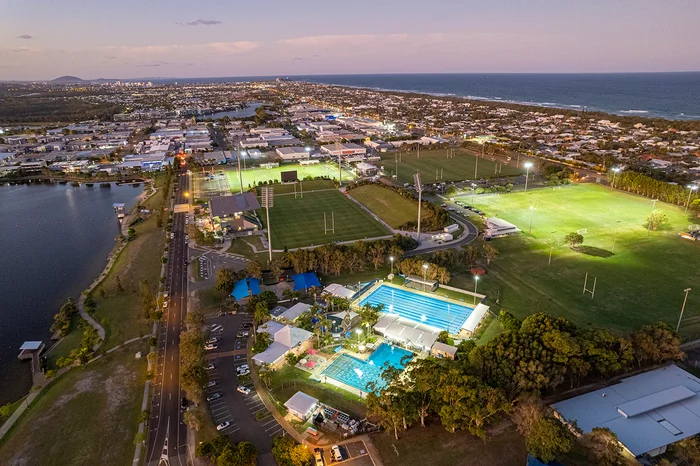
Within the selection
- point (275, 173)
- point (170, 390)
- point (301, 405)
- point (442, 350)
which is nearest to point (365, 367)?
point (442, 350)

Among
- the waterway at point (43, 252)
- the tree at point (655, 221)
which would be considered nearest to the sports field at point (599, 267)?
the tree at point (655, 221)

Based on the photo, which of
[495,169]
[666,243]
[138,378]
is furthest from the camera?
[495,169]

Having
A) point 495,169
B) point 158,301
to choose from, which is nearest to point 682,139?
point 495,169

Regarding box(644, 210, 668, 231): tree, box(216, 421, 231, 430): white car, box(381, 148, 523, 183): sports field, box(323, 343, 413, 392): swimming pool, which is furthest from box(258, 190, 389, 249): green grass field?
box(644, 210, 668, 231): tree

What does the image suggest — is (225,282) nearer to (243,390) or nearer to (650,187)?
(243,390)

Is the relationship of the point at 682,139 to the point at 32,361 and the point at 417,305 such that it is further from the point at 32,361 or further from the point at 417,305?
the point at 32,361
